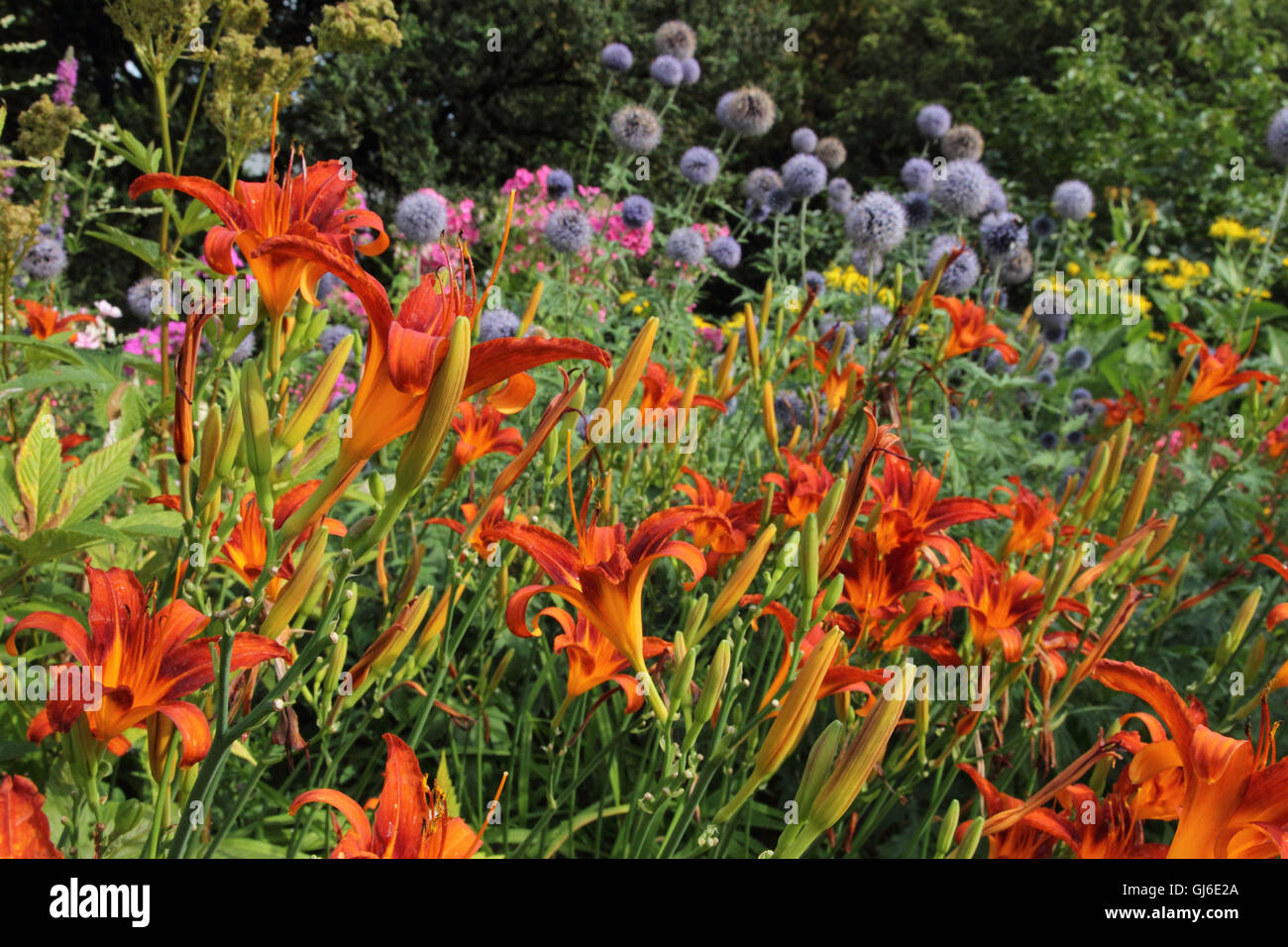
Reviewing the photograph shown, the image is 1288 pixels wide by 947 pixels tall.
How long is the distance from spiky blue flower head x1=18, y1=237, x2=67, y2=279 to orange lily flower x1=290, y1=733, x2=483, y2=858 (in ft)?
10.1

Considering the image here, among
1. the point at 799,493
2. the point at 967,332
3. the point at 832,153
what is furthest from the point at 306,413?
the point at 832,153

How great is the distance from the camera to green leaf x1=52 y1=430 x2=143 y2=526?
1379 mm

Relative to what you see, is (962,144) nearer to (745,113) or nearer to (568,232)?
(745,113)

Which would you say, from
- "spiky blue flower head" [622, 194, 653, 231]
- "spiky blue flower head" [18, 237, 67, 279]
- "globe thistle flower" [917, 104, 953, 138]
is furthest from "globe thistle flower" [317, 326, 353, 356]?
"globe thistle flower" [917, 104, 953, 138]

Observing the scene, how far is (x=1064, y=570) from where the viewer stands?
1372mm

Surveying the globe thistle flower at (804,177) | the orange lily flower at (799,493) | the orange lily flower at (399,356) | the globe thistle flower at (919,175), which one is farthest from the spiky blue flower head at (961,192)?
the orange lily flower at (399,356)

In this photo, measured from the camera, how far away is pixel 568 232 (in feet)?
12.8

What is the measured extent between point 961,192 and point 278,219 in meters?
3.81

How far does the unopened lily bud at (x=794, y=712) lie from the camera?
37.5 inches

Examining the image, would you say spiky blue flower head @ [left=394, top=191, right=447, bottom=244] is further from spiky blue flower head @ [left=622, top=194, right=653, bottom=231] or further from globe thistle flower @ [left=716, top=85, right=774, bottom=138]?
globe thistle flower @ [left=716, top=85, right=774, bottom=138]

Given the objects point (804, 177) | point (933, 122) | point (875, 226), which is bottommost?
point (875, 226)

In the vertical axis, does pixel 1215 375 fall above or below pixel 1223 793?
above

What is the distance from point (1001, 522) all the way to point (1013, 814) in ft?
6.89
